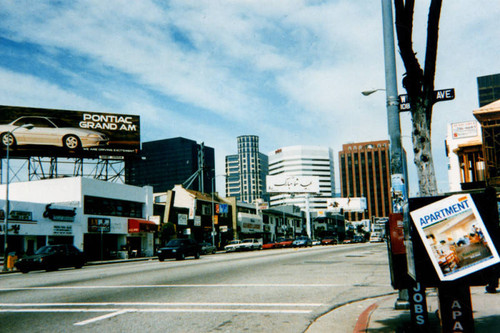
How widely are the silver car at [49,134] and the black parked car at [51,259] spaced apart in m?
21.3

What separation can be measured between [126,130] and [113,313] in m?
42.8

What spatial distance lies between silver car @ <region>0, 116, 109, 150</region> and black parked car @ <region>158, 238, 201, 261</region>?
65.5ft

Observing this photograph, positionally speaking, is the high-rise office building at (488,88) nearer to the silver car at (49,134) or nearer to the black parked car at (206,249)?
the black parked car at (206,249)

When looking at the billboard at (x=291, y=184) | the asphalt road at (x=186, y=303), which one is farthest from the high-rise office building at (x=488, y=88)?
the asphalt road at (x=186, y=303)

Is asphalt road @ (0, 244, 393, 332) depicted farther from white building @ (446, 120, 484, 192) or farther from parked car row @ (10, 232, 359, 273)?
white building @ (446, 120, 484, 192)

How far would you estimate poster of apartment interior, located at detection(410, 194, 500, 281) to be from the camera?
4.77 metres

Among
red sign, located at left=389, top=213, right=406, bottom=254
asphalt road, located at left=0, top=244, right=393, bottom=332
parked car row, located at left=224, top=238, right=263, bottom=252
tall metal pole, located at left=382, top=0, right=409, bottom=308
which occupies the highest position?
tall metal pole, located at left=382, top=0, right=409, bottom=308

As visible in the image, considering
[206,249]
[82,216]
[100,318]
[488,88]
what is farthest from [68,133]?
[488,88]

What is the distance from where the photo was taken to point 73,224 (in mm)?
38938

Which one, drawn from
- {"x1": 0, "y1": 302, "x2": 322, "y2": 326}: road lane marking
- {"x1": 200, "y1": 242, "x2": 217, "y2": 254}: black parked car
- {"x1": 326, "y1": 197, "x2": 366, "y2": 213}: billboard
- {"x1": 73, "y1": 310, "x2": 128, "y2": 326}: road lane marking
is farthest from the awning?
{"x1": 326, "y1": 197, "x2": 366, "y2": 213}: billboard

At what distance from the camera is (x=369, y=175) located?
167 meters

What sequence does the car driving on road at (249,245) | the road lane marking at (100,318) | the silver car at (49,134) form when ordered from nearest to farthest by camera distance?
the road lane marking at (100,318), the silver car at (49,134), the car driving on road at (249,245)

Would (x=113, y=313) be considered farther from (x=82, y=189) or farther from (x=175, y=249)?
(x=82, y=189)

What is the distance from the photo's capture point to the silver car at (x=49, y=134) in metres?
44.0
